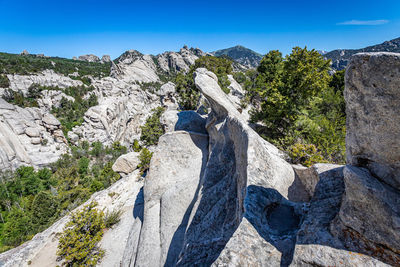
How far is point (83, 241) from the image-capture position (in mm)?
11141

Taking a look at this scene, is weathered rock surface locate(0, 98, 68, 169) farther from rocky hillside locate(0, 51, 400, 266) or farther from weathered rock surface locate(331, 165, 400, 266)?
weathered rock surface locate(331, 165, 400, 266)

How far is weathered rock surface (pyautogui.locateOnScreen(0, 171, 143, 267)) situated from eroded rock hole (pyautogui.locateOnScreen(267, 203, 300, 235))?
10509 mm

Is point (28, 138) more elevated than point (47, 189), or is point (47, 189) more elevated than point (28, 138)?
point (28, 138)

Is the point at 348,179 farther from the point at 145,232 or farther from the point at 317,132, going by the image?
the point at 317,132

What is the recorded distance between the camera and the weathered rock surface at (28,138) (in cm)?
4853

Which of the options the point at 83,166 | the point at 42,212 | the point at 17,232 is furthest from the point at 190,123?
the point at 83,166

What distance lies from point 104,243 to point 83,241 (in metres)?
1.48

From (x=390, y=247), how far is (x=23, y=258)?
1920 centimetres

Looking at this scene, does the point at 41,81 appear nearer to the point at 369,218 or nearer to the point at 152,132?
the point at 152,132

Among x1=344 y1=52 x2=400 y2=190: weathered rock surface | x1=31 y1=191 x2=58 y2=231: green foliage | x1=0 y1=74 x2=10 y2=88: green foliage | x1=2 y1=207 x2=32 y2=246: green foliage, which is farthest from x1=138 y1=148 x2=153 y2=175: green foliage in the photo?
x1=0 y1=74 x2=10 y2=88: green foliage

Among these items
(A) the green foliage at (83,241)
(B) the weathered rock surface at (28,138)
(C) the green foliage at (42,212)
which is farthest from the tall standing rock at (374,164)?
(B) the weathered rock surface at (28,138)

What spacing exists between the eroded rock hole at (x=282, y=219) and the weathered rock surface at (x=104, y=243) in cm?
1051

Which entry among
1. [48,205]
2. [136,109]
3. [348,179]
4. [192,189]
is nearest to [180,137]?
[192,189]

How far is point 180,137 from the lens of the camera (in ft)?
43.8
